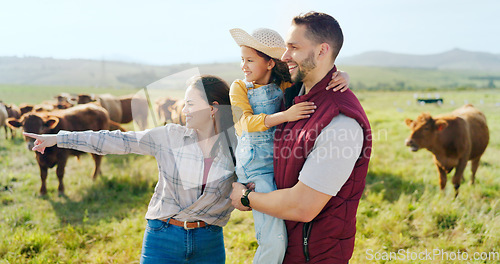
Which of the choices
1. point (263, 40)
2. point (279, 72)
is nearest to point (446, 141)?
point (279, 72)

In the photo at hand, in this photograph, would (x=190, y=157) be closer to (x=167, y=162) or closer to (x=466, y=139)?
(x=167, y=162)

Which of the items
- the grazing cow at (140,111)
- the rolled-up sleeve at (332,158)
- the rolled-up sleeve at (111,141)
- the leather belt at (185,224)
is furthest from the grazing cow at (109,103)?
the rolled-up sleeve at (332,158)

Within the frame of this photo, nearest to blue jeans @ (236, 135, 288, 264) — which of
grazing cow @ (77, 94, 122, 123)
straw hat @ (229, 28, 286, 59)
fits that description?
straw hat @ (229, 28, 286, 59)

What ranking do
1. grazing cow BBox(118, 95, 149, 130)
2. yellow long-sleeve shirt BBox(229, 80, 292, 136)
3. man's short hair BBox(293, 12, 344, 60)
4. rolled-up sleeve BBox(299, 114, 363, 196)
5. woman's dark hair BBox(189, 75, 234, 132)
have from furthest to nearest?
grazing cow BBox(118, 95, 149, 130), woman's dark hair BBox(189, 75, 234, 132), yellow long-sleeve shirt BBox(229, 80, 292, 136), man's short hair BBox(293, 12, 344, 60), rolled-up sleeve BBox(299, 114, 363, 196)

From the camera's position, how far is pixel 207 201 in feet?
8.98

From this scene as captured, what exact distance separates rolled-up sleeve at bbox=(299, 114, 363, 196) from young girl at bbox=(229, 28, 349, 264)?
223mm

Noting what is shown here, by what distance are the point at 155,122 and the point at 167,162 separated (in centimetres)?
54

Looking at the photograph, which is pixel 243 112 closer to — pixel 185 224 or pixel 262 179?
pixel 262 179

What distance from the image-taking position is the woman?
271cm

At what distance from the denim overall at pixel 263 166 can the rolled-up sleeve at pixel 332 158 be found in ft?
1.33

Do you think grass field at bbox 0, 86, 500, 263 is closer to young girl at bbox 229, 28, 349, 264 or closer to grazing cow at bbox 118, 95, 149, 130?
grazing cow at bbox 118, 95, 149, 130

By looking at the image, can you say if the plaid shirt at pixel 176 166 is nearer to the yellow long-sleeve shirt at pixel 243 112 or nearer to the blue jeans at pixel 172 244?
the blue jeans at pixel 172 244

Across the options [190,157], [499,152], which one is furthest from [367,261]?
[499,152]

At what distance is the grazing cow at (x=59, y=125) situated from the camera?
8305 millimetres
